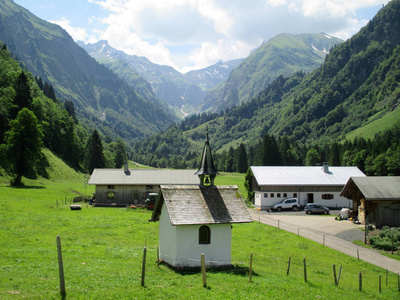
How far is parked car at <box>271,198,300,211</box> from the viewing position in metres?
60.2

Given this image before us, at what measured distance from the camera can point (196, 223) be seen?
2131 centimetres

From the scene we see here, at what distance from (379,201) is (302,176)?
873 inches

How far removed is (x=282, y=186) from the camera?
2470 inches

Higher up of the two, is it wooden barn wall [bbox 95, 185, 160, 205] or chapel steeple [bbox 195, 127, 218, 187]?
chapel steeple [bbox 195, 127, 218, 187]

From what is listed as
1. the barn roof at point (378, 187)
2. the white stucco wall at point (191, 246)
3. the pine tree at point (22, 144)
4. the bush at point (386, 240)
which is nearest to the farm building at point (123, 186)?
the pine tree at point (22, 144)

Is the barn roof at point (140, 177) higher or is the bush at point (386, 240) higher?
the barn roof at point (140, 177)

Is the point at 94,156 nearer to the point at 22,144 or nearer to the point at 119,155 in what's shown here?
the point at 119,155

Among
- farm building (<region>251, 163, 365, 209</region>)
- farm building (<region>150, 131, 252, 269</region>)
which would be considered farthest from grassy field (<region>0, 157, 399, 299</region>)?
farm building (<region>251, 163, 365, 209</region>)

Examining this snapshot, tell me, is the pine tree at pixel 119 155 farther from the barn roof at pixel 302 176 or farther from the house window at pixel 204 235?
the house window at pixel 204 235

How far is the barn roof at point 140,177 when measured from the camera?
6247 centimetres

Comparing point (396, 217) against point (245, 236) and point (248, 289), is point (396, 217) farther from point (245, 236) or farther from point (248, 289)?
point (248, 289)

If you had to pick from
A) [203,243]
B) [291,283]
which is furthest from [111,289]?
[291,283]

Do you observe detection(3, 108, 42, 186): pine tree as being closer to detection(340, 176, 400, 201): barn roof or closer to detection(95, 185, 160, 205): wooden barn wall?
detection(95, 185, 160, 205): wooden barn wall

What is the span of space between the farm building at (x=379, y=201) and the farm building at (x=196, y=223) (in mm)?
25779
